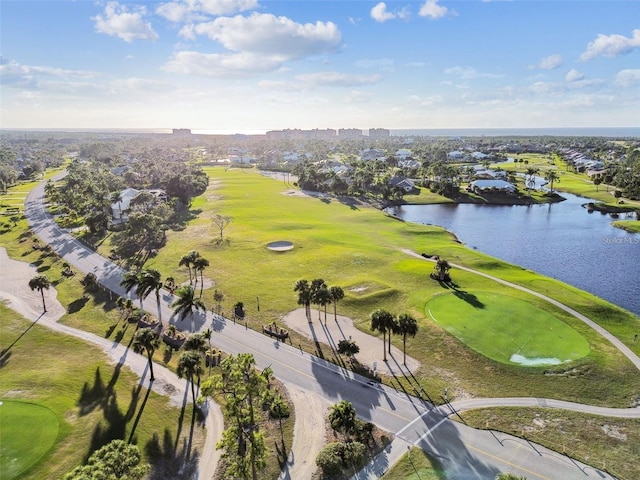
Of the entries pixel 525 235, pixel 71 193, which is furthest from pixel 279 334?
pixel 71 193

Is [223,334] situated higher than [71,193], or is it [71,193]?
[71,193]

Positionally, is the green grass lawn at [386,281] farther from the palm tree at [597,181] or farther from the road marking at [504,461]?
the palm tree at [597,181]

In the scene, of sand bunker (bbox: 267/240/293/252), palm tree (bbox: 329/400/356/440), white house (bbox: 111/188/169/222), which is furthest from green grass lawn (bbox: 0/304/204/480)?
white house (bbox: 111/188/169/222)

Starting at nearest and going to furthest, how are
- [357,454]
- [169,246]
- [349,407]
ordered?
[357,454], [349,407], [169,246]

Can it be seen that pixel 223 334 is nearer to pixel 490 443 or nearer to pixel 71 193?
pixel 490 443

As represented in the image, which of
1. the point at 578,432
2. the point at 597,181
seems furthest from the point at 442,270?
the point at 597,181

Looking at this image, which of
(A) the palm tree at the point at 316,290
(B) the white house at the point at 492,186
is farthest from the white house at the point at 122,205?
(B) the white house at the point at 492,186
